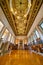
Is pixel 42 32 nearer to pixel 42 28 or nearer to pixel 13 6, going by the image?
pixel 42 28

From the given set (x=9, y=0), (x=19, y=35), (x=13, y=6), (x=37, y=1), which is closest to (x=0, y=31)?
(x=13, y=6)

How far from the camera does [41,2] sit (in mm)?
4375

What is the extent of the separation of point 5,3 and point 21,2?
825mm

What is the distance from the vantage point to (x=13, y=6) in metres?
4.70

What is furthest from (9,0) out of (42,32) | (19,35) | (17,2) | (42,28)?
(19,35)

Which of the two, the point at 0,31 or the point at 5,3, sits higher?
the point at 5,3

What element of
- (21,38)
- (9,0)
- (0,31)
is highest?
(21,38)

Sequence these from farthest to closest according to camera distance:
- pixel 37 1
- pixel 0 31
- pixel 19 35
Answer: pixel 19 35 → pixel 0 31 → pixel 37 1

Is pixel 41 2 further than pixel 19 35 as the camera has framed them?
No

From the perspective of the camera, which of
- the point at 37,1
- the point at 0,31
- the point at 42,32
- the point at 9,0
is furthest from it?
the point at 42,32

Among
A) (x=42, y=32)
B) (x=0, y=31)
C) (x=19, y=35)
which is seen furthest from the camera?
(x=19, y=35)

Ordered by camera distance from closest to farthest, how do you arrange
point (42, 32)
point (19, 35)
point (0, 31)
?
point (0, 31), point (42, 32), point (19, 35)

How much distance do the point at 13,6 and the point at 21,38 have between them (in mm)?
13570

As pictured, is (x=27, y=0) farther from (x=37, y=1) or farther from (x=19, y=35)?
(x=19, y=35)
